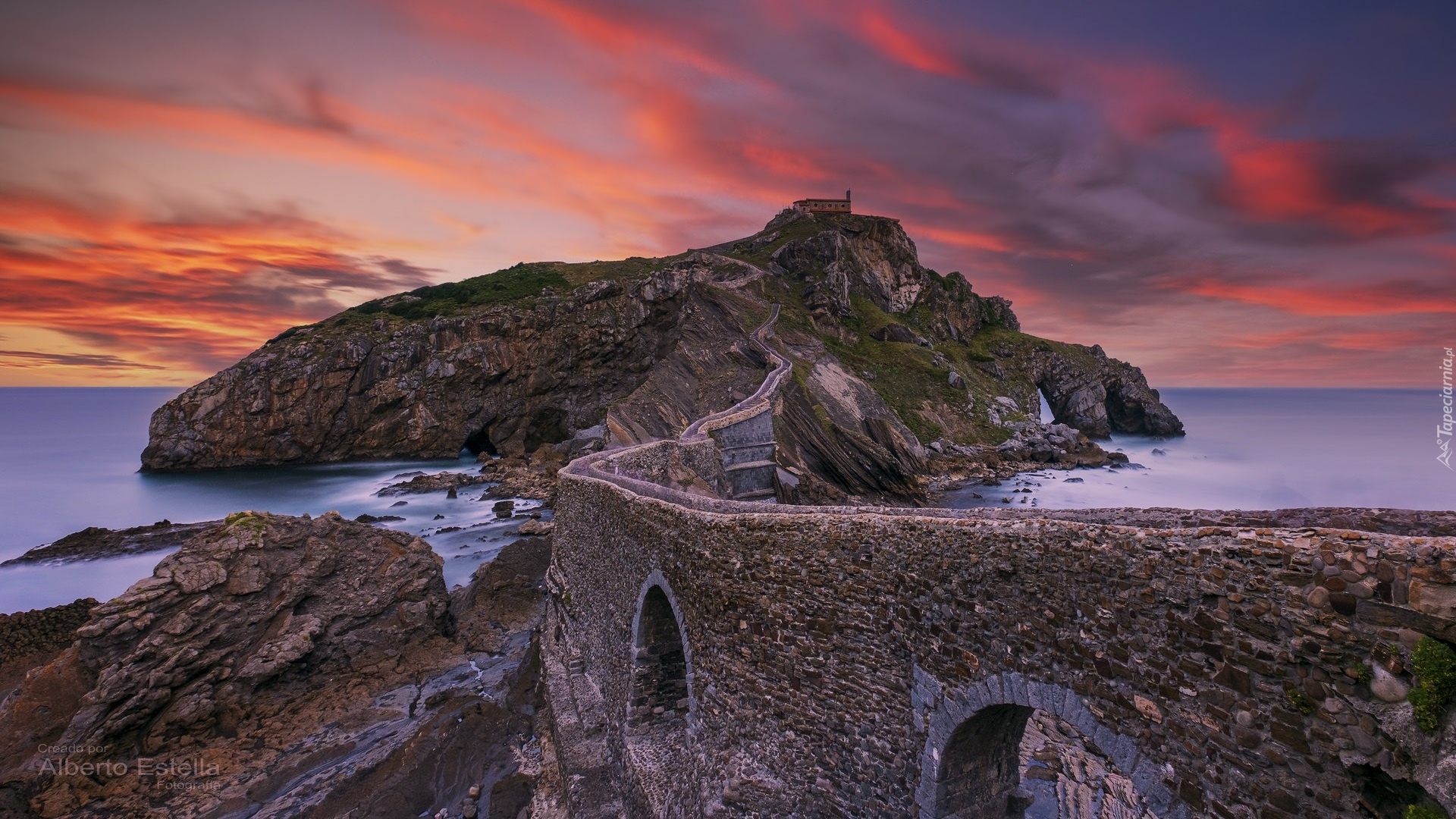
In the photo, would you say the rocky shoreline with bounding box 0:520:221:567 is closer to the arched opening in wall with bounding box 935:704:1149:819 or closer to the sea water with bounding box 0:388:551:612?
the sea water with bounding box 0:388:551:612

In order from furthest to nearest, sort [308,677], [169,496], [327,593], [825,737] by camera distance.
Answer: [169,496] → [327,593] → [308,677] → [825,737]

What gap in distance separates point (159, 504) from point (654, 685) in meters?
60.3

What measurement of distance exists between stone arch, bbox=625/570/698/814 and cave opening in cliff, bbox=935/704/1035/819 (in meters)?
5.48

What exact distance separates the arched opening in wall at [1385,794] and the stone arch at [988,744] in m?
1.27

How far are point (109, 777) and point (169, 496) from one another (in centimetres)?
5274

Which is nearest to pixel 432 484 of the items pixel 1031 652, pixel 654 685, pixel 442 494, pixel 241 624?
pixel 442 494

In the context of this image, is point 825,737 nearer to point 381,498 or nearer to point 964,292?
point 381,498

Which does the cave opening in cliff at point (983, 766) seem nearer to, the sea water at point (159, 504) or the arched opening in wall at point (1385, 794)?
the arched opening in wall at point (1385, 794)

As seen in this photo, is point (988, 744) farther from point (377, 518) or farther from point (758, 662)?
point (377, 518)

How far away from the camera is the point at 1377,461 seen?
58.1m

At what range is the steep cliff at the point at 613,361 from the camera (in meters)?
59.6

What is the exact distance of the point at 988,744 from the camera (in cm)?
705

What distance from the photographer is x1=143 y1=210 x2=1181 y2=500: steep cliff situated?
59.6 metres

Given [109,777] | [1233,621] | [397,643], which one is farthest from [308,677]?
[1233,621]
